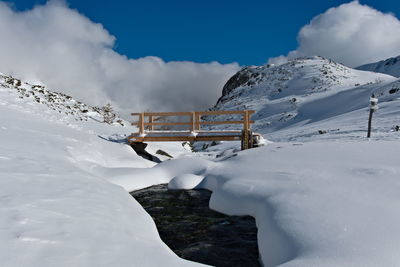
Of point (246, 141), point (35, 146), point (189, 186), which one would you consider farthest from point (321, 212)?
point (246, 141)

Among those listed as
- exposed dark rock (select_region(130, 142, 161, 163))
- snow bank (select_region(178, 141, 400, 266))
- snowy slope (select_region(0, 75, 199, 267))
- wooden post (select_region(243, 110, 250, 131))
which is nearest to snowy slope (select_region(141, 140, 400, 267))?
snow bank (select_region(178, 141, 400, 266))

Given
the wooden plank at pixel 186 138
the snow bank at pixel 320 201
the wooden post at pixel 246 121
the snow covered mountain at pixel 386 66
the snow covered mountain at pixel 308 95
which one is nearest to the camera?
the snow bank at pixel 320 201

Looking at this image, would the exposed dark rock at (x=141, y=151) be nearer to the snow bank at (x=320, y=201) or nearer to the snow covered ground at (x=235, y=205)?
the snow covered ground at (x=235, y=205)

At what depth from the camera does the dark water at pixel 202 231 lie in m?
4.40

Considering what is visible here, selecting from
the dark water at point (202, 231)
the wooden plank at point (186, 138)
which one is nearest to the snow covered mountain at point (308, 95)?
the wooden plank at point (186, 138)

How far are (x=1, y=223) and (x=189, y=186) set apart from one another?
5.65 metres

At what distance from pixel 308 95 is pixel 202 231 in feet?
108

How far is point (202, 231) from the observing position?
5332 millimetres

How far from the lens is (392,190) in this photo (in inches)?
190

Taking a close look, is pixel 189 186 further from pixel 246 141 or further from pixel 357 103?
pixel 357 103

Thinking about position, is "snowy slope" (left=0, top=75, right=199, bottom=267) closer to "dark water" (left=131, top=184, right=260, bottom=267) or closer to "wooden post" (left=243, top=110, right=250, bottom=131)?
"dark water" (left=131, top=184, right=260, bottom=267)

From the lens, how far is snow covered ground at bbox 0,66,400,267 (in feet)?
9.86

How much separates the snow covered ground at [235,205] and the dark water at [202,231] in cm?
27

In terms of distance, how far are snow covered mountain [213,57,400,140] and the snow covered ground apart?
9.73 metres
